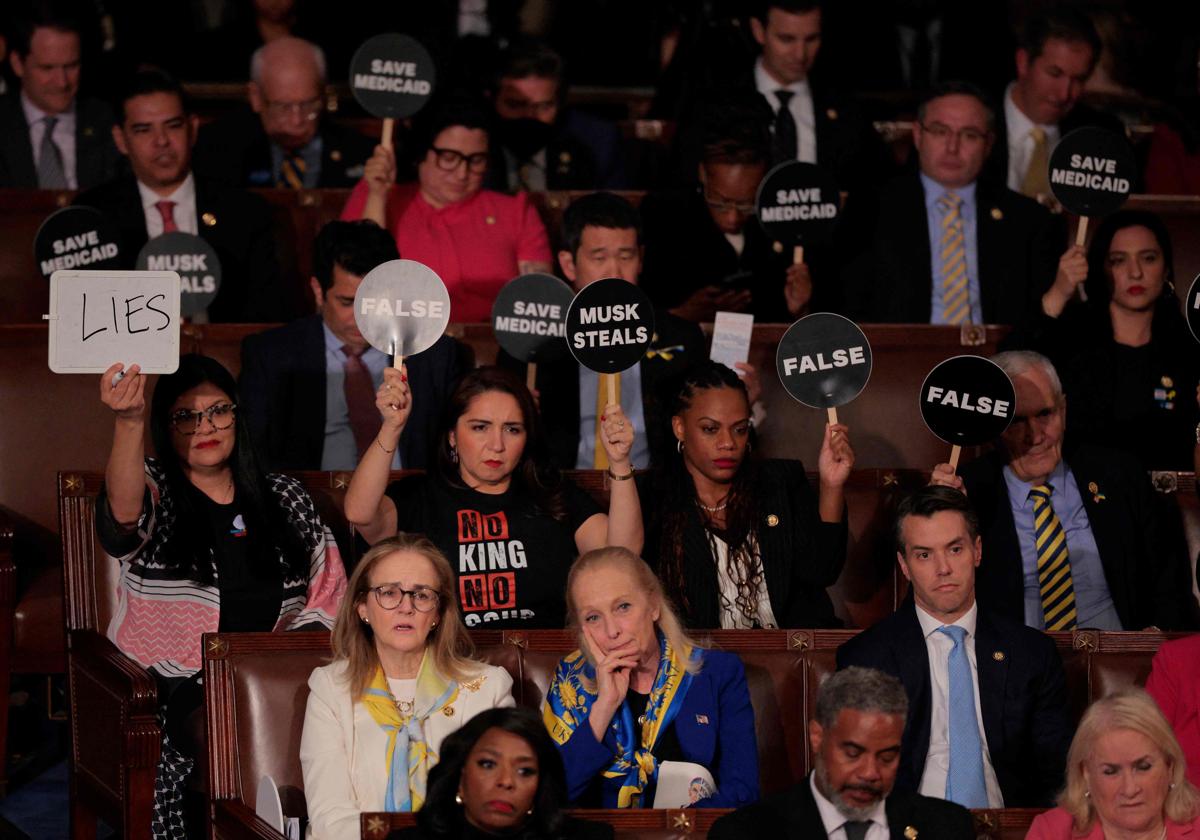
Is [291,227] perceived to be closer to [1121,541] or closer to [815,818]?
A: [1121,541]

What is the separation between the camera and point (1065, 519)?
4.83 m

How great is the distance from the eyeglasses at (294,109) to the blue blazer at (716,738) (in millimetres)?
3228

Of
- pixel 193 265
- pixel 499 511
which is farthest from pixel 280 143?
pixel 499 511

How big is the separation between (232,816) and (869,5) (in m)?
5.52

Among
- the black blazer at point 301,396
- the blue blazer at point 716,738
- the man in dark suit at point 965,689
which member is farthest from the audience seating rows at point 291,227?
the blue blazer at point 716,738

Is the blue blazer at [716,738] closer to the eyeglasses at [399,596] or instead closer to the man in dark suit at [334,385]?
the eyeglasses at [399,596]

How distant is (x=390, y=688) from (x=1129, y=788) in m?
1.46

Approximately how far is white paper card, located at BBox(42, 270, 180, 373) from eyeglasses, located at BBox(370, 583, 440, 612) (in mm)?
735

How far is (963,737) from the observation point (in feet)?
13.1

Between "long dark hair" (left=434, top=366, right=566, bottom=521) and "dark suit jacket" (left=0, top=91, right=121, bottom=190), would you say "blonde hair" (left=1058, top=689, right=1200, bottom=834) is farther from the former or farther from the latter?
"dark suit jacket" (left=0, top=91, right=121, bottom=190)

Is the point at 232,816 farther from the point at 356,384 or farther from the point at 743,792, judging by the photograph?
the point at 356,384

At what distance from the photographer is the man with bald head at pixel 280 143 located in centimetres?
649

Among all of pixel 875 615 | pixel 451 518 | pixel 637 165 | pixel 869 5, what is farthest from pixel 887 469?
pixel 869 5

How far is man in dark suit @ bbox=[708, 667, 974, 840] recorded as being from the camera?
3371mm
